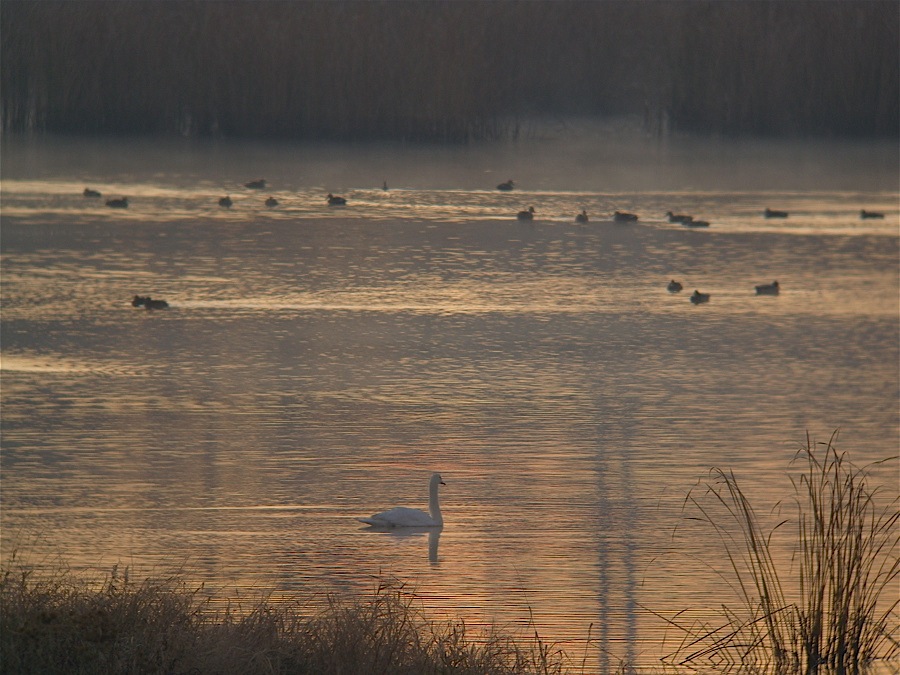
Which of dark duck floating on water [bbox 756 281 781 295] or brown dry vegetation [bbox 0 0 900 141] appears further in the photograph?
brown dry vegetation [bbox 0 0 900 141]

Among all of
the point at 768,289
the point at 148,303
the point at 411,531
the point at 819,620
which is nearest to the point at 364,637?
the point at 819,620

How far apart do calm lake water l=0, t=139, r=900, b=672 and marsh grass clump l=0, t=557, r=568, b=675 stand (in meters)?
0.66

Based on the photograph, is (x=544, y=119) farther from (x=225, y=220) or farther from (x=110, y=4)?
(x=225, y=220)

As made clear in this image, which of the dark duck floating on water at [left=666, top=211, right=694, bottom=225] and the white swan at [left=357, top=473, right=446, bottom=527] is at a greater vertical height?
the dark duck floating on water at [left=666, top=211, right=694, bottom=225]

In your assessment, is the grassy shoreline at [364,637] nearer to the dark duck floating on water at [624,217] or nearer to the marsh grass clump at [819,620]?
the marsh grass clump at [819,620]

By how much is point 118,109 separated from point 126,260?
11.9 metres

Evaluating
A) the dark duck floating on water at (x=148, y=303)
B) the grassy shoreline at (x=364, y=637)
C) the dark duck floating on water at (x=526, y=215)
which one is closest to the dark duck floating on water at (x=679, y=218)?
the dark duck floating on water at (x=526, y=215)

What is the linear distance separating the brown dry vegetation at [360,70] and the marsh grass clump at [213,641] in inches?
853

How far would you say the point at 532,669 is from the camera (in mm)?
5223

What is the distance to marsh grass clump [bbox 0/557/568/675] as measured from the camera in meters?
4.79

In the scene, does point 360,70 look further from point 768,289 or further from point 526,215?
A: point 768,289

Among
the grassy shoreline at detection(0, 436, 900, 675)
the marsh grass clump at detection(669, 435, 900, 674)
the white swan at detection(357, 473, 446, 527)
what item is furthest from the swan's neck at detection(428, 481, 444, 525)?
the marsh grass clump at detection(669, 435, 900, 674)

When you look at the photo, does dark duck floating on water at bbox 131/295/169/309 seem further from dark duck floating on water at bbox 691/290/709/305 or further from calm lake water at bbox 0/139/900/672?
dark duck floating on water at bbox 691/290/709/305

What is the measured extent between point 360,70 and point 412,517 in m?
20.3
